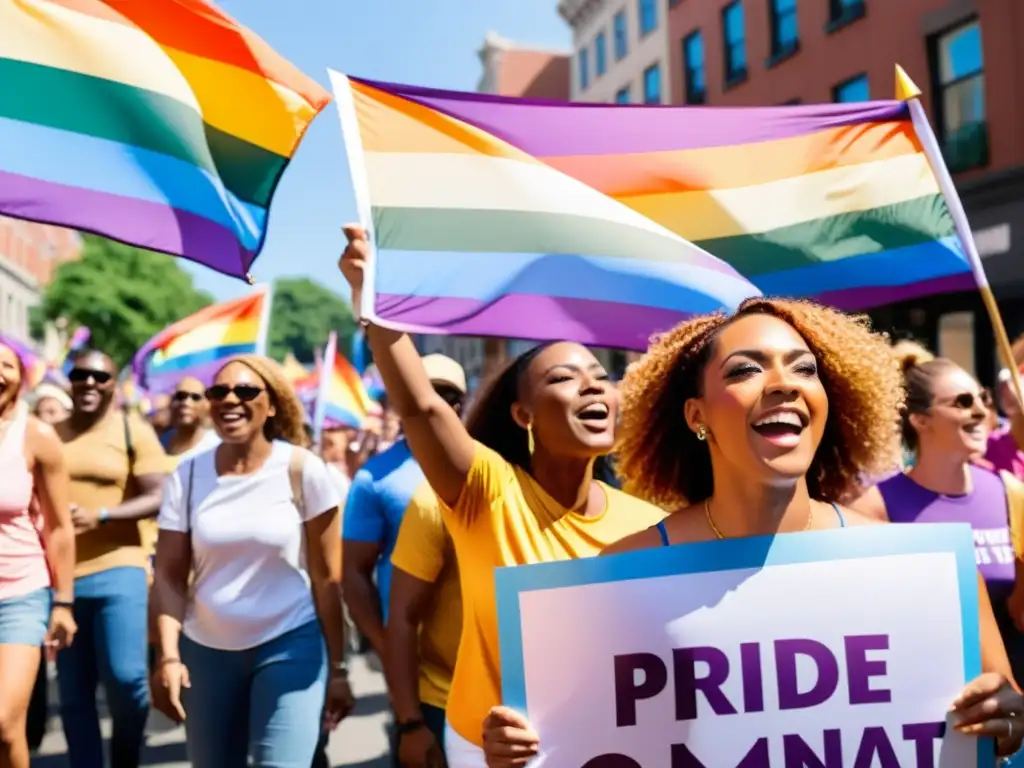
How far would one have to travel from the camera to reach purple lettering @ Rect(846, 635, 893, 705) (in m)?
1.89

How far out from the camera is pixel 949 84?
50.2ft

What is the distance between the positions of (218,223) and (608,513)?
1644 millimetres

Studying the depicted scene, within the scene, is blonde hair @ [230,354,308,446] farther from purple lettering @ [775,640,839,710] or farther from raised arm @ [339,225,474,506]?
purple lettering @ [775,640,839,710]

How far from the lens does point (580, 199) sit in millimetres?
3271

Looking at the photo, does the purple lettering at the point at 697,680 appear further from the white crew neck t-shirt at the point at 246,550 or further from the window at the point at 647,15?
the window at the point at 647,15

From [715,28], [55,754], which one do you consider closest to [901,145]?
[55,754]

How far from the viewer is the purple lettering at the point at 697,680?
191 cm

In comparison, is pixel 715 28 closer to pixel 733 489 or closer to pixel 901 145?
pixel 901 145

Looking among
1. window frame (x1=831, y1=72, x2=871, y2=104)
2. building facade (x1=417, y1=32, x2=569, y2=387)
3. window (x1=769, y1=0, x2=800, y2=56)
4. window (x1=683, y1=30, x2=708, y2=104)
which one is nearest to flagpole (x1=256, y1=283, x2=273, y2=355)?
window frame (x1=831, y1=72, x2=871, y2=104)

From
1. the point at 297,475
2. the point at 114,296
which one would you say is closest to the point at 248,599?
the point at 297,475

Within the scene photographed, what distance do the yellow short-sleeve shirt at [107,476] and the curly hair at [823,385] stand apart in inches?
122

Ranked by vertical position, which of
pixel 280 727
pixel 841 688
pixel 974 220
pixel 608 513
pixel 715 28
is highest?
pixel 715 28

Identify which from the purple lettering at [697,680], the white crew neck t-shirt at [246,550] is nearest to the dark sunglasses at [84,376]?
the white crew neck t-shirt at [246,550]

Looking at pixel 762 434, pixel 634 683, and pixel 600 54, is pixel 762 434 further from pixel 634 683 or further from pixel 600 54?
pixel 600 54
